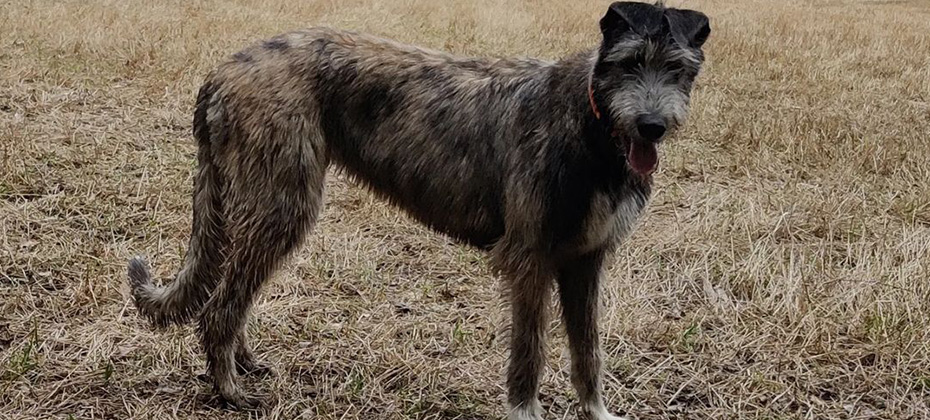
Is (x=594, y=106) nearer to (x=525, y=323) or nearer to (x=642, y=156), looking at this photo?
(x=642, y=156)

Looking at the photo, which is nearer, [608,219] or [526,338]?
[608,219]

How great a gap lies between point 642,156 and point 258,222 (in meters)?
1.55

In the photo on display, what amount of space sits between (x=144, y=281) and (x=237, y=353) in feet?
1.66

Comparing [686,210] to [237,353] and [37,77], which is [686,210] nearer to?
[237,353]

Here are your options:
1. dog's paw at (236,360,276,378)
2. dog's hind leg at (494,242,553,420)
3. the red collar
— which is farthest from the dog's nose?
dog's paw at (236,360,276,378)

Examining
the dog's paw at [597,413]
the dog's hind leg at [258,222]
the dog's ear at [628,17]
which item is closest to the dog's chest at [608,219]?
the dog's ear at [628,17]

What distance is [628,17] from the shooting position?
288 cm

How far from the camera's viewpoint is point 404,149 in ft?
11.6

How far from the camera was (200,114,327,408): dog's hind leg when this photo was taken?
11.3 ft

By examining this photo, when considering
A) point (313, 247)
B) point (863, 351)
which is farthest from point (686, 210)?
point (313, 247)

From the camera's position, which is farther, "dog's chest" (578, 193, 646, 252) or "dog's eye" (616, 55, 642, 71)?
"dog's chest" (578, 193, 646, 252)

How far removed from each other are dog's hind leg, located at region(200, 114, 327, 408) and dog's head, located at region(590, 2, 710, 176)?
1.26 metres

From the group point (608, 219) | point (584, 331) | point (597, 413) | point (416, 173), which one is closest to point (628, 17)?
point (608, 219)

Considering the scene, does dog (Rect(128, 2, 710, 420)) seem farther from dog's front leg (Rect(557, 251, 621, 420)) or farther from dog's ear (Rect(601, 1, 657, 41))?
dog's ear (Rect(601, 1, 657, 41))
